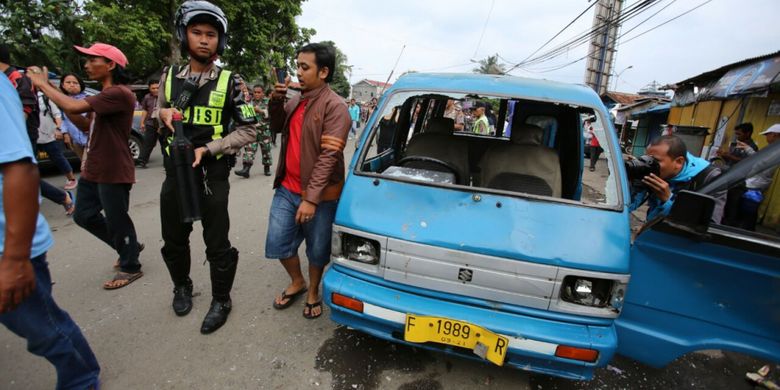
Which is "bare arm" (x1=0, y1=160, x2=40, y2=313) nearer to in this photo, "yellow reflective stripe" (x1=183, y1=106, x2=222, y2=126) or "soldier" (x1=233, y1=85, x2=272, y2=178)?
"yellow reflective stripe" (x1=183, y1=106, x2=222, y2=126)

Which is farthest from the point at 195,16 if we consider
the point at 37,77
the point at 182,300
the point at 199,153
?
the point at 182,300

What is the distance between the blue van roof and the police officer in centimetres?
116

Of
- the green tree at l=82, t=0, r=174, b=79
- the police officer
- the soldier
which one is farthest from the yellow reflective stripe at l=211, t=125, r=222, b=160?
the green tree at l=82, t=0, r=174, b=79

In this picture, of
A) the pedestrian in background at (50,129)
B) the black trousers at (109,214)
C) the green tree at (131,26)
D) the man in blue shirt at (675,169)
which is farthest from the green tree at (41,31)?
→ the man in blue shirt at (675,169)

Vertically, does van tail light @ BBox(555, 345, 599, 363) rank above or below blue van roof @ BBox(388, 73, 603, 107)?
below

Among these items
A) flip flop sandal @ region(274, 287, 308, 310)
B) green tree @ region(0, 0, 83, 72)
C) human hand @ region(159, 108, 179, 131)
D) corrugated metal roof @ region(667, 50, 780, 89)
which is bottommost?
flip flop sandal @ region(274, 287, 308, 310)

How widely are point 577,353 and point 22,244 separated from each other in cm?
235

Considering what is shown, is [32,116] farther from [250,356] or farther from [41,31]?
[41,31]

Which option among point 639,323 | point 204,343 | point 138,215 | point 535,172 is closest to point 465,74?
point 535,172

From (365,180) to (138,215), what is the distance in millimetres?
3862

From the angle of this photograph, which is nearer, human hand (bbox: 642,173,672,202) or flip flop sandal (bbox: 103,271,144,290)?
human hand (bbox: 642,173,672,202)

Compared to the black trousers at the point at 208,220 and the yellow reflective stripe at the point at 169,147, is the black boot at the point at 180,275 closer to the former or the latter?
the black trousers at the point at 208,220

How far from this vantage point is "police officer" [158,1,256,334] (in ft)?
7.04

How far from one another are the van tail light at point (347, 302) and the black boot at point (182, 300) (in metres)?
1.36
